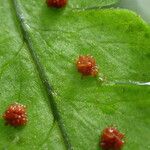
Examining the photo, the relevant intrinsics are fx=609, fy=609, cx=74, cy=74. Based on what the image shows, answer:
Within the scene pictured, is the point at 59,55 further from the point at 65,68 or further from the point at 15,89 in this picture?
the point at 15,89

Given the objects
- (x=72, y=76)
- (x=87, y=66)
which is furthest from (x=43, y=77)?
(x=87, y=66)

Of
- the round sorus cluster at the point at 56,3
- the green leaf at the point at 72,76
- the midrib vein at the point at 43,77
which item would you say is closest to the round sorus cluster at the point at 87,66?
the green leaf at the point at 72,76

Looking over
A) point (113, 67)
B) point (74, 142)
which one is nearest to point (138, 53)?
point (113, 67)

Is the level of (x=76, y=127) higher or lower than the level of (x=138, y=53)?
lower

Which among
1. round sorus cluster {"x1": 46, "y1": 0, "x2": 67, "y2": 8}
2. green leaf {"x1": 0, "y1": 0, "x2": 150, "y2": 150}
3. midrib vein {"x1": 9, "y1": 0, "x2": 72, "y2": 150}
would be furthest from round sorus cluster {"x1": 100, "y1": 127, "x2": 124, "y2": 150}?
round sorus cluster {"x1": 46, "y1": 0, "x2": 67, "y2": 8}

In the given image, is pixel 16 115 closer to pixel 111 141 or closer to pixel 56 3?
pixel 111 141
